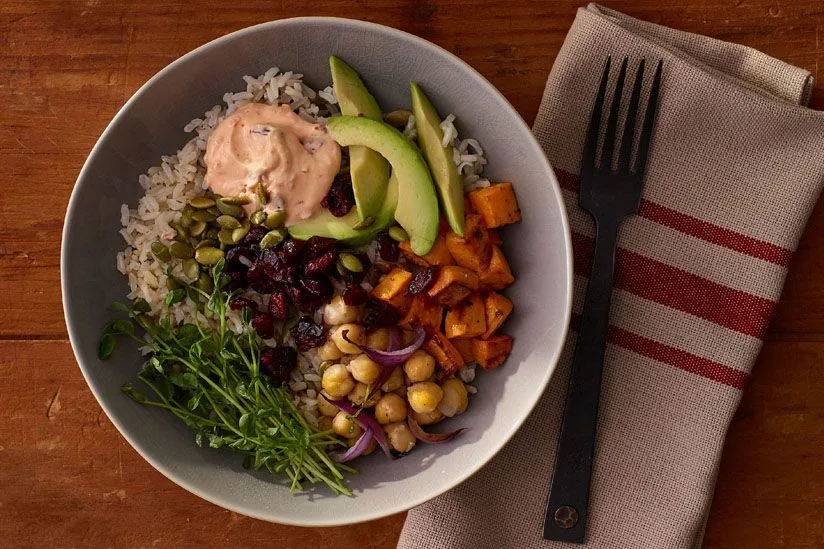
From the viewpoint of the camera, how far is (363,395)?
7.58ft

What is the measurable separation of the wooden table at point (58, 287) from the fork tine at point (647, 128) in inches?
11.4

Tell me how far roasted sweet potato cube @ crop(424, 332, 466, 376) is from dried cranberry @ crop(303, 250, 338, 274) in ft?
1.23

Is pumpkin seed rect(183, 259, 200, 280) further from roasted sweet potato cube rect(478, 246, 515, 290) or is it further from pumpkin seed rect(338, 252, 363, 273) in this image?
roasted sweet potato cube rect(478, 246, 515, 290)

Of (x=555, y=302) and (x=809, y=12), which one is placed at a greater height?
(x=809, y=12)

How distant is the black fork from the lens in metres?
2.32

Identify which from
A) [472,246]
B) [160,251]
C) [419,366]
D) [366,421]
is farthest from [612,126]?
[160,251]

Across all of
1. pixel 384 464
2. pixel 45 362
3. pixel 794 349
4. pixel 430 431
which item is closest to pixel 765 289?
pixel 794 349

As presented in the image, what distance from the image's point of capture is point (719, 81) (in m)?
2.34

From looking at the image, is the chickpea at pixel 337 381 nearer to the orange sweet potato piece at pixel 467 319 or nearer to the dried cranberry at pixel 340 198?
the orange sweet potato piece at pixel 467 319

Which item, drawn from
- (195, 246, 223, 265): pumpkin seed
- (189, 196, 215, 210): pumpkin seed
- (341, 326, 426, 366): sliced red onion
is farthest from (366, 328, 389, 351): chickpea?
(189, 196, 215, 210): pumpkin seed

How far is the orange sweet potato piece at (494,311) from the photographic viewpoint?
89.9 inches

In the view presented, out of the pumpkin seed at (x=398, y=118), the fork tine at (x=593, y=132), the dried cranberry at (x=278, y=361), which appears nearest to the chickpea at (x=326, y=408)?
the dried cranberry at (x=278, y=361)

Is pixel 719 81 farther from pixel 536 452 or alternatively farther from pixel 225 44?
pixel 225 44

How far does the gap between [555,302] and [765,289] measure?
0.67m
